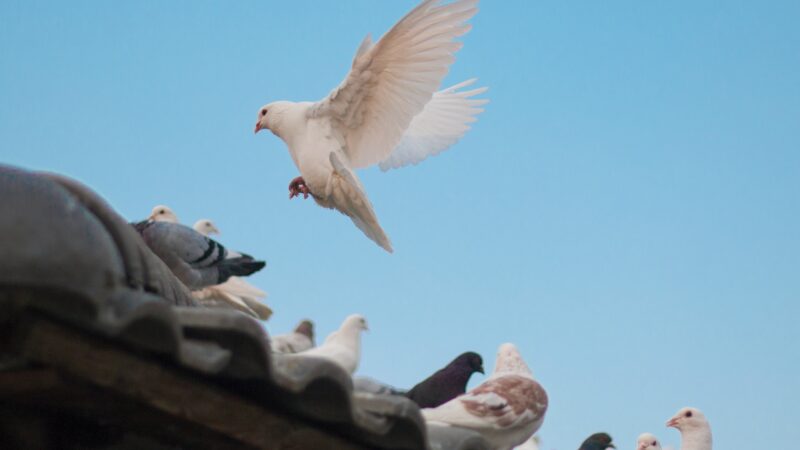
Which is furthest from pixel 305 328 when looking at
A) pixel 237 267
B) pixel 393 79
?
pixel 393 79

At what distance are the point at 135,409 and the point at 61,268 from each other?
0.56m

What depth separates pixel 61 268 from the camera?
2414 mm

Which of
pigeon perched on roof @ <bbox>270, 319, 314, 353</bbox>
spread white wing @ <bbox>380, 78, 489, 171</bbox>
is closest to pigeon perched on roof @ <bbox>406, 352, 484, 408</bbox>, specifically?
pigeon perched on roof @ <bbox>270, 319, 314, 353</bbox>

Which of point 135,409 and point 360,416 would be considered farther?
point 360,416

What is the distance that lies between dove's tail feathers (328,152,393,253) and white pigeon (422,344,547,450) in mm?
3785

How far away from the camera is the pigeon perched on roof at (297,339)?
33.6 feet

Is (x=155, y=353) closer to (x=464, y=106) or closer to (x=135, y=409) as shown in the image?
(x=135, y=409)

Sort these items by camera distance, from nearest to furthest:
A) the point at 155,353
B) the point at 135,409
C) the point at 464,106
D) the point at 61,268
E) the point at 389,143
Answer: the point at 61,268
the point at 155,353
the point at 135,409
the point at 389,143
the point at 464,106

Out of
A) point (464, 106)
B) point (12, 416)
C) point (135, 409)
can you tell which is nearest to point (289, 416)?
point (135, 409)

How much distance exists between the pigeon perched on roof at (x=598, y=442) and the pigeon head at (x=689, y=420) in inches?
22.0

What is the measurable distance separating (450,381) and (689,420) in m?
2.59

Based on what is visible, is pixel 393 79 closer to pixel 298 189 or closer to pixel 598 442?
pixel 298 189

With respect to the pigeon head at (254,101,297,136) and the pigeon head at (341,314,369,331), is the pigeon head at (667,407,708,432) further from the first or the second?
the pigeon head at (254,101,297,136)

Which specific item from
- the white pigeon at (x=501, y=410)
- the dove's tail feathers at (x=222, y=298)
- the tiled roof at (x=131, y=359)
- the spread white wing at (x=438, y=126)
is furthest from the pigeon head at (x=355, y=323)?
the tiled roof at (x=131, y=359)
